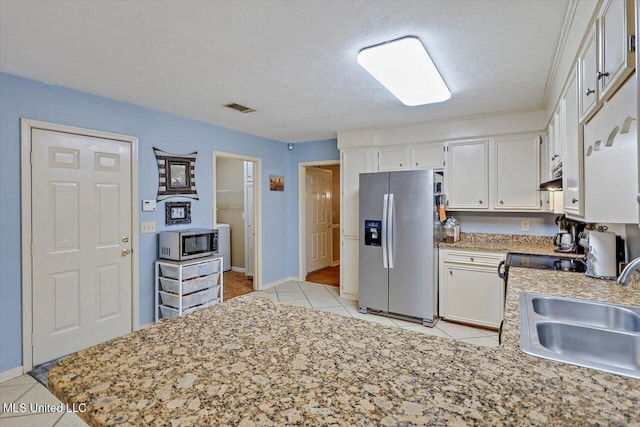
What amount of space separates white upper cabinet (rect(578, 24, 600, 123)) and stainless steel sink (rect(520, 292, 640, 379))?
0.88 meters

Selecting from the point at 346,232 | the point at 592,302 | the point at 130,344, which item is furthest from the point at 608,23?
the point at 346,232

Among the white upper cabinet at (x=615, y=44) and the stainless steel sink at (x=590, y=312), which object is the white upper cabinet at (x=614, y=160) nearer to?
the white upper cabinet at (x=615, y=44)

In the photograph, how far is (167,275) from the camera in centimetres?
332

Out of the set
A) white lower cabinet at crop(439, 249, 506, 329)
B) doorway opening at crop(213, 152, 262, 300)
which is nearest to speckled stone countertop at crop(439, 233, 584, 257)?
white lower cabinet at crop(439, 249, 506, 329)

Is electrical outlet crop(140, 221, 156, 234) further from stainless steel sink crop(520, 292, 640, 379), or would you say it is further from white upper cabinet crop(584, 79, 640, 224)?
white upper cabinet crop(584, 79, 640, 224)

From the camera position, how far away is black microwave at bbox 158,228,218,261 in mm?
3240

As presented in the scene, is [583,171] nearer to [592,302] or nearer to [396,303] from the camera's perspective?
[592,302]

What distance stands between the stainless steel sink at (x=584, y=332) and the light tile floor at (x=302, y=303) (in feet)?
4.72

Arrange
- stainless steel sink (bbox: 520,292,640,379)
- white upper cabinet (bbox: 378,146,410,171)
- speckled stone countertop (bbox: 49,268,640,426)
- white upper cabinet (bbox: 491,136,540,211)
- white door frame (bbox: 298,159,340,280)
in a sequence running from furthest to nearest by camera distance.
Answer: white door frame (bbox: 298,159,340,280) → white upper cabinet (bbox: 378,146,410,171) → white upper cabinet (bbox: 491,136,540,211) → stainless steel sink (bbox: 520,292,640,379) → speckled stone countertop (bbox: 49,268,640,426)

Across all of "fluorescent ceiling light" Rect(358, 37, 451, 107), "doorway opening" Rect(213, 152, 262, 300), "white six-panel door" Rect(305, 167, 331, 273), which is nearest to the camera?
"fluorescent ceiling light" Rect(358, 37, 451, 107)

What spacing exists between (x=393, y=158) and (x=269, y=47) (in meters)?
2.46

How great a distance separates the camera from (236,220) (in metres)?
6.12

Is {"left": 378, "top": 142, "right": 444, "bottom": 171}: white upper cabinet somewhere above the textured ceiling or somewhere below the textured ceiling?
below

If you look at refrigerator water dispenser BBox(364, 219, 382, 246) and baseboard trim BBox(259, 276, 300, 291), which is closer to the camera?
refrigerator water dispenser BBox(364, 219, 382, 246)
